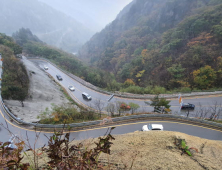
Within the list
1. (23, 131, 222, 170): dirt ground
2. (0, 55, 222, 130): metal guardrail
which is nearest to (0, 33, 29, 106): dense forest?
(0, 55, 222, 130): metal guardrail

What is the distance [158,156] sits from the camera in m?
4.71

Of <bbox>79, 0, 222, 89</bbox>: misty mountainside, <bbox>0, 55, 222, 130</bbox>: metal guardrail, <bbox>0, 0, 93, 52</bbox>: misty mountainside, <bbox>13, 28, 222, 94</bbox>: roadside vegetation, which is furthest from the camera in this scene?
<bbox>0, 0, 93, 52</bbox>: misty mountainside

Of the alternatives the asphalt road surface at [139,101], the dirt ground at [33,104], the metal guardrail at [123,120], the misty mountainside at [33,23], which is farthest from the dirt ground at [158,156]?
the misty mountainside at [33,23]

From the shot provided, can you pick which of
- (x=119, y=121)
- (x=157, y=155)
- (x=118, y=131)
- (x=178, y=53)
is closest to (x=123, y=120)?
(x=119, y=121)

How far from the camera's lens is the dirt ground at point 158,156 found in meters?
4.15

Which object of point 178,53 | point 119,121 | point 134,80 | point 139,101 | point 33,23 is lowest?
point 119,121

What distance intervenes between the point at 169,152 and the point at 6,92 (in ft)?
60.5

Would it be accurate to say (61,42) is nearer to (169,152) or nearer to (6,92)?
(6,92)

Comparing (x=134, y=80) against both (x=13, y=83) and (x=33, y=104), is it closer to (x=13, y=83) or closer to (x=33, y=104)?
(x=33, y=104)

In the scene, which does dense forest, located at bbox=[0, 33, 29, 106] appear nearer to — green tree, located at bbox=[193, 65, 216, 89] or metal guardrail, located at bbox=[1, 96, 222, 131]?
metal guardrail, located at bbox=[1, 96, 222, 131]

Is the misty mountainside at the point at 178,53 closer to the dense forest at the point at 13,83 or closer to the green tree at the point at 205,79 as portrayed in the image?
the green tree at the point at 205,79

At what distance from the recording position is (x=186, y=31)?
44.8m

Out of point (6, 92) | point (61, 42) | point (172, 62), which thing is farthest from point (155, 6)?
point (61, 42)

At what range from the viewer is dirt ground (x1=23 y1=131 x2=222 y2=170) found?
415 cm
